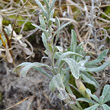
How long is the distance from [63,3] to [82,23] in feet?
1.00

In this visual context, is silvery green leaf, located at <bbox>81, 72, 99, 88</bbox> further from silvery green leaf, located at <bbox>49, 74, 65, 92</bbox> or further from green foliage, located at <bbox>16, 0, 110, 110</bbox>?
silvery green leaf, located at <bbox>49, 74, 65, 92</bbox>

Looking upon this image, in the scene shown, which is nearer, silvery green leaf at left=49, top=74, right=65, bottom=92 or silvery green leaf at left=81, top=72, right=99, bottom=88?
silvery green leaf at left=49, top=74, right=65, bottom=92

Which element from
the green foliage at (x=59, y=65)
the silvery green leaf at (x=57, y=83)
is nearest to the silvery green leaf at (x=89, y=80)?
the green foliage at (x=59, y=65)

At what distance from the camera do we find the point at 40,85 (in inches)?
51.9

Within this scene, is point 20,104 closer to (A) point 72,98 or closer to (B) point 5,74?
(B) point 5,74

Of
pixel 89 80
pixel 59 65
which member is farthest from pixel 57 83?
pixel 89 80

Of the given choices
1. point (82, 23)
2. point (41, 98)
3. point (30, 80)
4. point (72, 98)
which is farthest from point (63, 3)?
point (72, 98)

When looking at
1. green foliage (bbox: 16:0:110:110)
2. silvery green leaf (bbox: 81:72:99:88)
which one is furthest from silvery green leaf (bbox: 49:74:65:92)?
silvery green leaf (bbox: 81:72:99:88)

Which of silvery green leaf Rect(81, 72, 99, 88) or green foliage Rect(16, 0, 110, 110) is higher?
green foliage Rect(16, 0, 110, 110)

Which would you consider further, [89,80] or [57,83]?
[89,80]

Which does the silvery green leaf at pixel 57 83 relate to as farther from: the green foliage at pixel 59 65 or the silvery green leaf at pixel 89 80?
the silvery green leaf at pixel 89 80

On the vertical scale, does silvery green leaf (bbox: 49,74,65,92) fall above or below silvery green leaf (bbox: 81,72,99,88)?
A: above

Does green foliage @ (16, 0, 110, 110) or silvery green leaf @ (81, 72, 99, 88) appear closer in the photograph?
green foliage @ (16, 0, 110, 110)

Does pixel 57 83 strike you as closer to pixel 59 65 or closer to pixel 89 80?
pixel 59 65
